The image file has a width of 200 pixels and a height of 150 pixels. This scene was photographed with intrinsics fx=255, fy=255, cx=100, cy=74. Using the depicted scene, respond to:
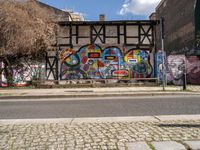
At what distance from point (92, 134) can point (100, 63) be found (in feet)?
55.9

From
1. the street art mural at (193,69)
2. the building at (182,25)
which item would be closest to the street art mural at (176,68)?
the street art mural at (193,69)

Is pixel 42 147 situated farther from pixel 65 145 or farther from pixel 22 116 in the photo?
pixel 22 116

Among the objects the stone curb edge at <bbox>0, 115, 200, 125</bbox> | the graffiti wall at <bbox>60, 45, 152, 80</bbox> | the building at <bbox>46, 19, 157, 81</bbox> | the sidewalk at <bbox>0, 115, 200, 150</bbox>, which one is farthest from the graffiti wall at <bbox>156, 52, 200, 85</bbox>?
the sidewalk at <bbox>0, 115, 200, 150</bbox>

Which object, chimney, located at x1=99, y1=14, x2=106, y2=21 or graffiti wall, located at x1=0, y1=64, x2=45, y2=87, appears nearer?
graffiti wall, located at x1=0, y1=64, x2=45, y2=87

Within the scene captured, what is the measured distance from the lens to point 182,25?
30875 millimetres

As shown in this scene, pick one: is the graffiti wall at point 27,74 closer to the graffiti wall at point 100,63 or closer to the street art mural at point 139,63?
the graffiti wall at point 100,63

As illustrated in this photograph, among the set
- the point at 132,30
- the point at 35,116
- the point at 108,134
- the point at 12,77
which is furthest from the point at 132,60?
the point at 108,134

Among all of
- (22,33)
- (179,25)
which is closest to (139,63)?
(22,33)

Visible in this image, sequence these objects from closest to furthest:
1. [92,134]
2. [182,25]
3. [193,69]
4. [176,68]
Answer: [92,134]
[193,69]
[176,68]
[182,25]

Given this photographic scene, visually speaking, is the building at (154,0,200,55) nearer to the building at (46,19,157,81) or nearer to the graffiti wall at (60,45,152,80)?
the building at (46,19,157,81)

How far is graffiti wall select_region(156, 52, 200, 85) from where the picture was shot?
22766 millimetres

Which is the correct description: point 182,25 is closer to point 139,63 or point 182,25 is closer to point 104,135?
point 139,63

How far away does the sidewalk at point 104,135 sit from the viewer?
5.18 meters

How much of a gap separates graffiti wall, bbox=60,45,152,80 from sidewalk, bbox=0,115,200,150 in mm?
15203
